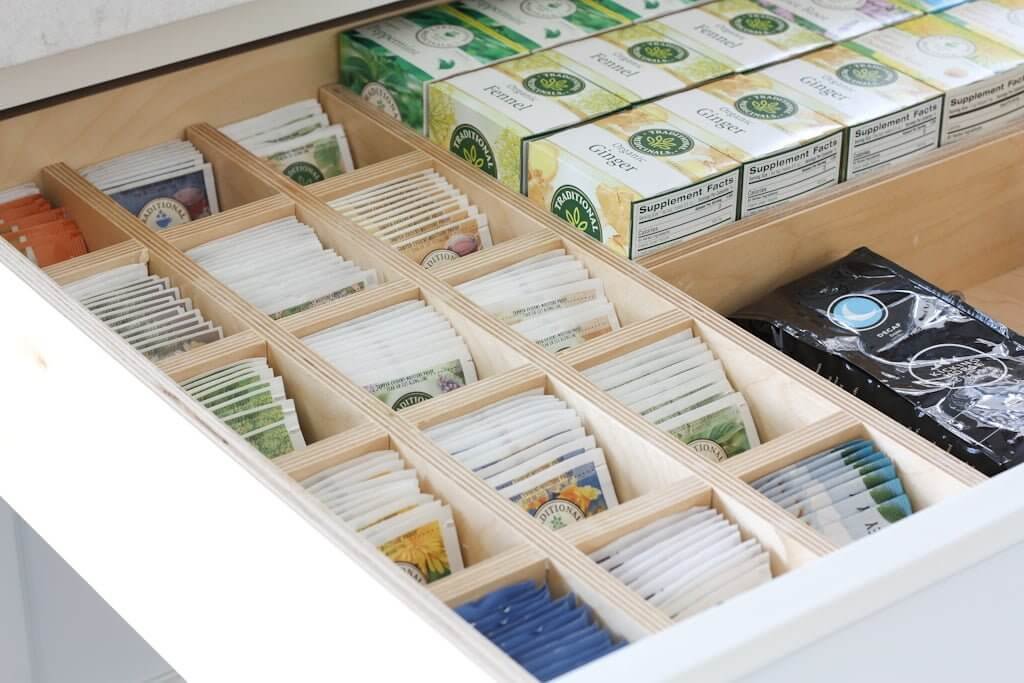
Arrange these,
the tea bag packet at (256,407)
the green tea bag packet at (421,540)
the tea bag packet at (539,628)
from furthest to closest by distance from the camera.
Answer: the tea bag packet at (256,407)
the green tea bag packet at (421,540)
the tea bag packet at (539,628)

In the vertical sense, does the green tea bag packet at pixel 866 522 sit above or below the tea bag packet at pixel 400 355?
below

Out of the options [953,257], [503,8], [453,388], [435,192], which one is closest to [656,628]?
[453,388]

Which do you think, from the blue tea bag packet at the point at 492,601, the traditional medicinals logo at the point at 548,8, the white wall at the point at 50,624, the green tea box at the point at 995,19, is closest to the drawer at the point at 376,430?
the blue tea bag packet at the point at 492,601

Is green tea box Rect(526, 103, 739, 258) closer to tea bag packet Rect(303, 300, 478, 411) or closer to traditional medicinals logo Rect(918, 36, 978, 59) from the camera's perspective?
tea bag packet Rect(303, 300, 478, 411)

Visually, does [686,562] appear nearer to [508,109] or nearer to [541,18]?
[508,109]

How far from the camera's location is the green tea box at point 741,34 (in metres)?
1.51

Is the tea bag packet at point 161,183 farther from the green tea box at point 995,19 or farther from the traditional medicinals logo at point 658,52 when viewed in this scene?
the green tea box at point 995,19

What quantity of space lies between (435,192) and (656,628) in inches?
24.3

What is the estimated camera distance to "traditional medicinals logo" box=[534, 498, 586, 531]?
1.06 m

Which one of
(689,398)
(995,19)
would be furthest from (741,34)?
(689,398)

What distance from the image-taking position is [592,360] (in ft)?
3.79

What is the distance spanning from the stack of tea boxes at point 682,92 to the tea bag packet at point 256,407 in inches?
13.3

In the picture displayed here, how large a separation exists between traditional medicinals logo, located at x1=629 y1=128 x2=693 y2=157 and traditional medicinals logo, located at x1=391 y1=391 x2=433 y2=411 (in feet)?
1.06

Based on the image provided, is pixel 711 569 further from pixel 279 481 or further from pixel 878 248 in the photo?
pixel 878 248
